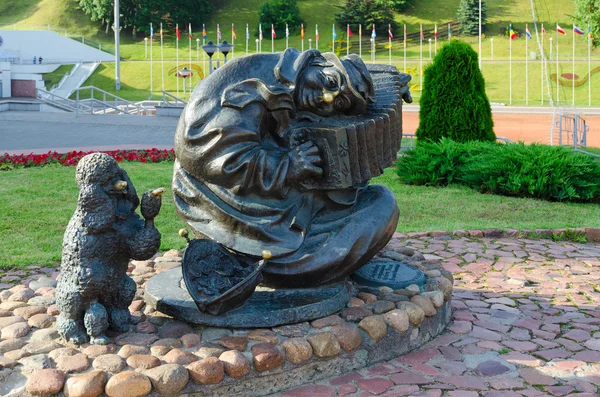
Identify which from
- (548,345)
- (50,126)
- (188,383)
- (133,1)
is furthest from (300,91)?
(133,1)

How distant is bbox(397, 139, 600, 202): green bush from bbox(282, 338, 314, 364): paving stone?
5.86 m

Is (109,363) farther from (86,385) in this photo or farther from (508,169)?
(508,169)

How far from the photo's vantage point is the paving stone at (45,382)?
305 centimetres

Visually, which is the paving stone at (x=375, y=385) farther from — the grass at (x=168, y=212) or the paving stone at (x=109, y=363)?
the grass at (x=168, y=212)

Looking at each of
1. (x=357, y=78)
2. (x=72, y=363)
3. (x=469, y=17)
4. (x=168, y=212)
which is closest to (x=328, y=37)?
(x=469, y=17)

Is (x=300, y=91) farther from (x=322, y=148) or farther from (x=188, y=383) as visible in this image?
(x=188, y=383)

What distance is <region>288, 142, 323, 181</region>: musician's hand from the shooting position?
13.0 feet

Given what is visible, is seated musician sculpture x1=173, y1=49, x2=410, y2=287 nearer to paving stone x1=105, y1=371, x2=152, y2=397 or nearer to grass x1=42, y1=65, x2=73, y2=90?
paving stone x1=105, y1=371, x2=152, y2=397

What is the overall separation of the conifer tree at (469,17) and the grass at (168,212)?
119 ft

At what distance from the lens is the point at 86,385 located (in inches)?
120

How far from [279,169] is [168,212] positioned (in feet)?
13.2

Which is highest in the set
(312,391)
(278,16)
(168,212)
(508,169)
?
(278,16)

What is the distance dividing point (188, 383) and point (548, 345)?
2173 mm

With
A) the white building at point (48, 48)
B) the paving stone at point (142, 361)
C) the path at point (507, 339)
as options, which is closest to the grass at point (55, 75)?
the white building at point (48, 48)
